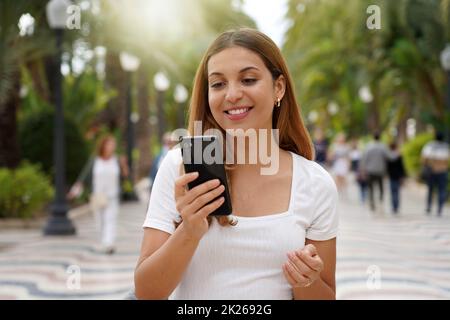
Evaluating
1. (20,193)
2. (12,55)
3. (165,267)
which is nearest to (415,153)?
(20,193)

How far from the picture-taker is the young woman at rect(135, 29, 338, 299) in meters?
1.76

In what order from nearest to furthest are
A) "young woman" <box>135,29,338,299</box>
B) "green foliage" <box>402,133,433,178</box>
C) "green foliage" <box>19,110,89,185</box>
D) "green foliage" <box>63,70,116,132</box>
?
"young woman" <box>135,29,338,299</box> → "green foliage" <box>19,110,89,185</box> → "green foliage" <box>63,70,116,132</box> → "green foliage" <box>402,133,433,178</box>

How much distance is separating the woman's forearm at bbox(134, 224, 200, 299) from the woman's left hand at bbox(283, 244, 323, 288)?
0.79 feet

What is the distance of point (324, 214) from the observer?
6.14ft

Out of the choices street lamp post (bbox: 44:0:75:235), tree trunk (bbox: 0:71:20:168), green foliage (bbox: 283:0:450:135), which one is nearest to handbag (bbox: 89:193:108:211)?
street lamp post (bbox: 44:0:75:235)

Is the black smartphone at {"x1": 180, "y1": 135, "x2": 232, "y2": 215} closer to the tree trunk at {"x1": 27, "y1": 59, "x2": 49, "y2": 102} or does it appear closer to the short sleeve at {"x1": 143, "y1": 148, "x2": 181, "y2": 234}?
the short sleeve at {"x1": 143, "y1": 148, "x2": 181, "y2": 234}

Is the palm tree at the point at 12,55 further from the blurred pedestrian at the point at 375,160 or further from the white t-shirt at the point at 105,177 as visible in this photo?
the blurred pedestrian at the point at 375,160

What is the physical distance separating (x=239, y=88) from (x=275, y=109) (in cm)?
25

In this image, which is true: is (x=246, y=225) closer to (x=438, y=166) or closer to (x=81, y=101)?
(x=438, y=166)

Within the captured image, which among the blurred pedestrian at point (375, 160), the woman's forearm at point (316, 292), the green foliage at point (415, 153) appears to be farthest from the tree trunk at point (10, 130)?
the green foliage at point (415, 153)

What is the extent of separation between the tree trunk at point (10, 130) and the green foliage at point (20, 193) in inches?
37.9

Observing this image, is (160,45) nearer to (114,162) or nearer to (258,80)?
(114,162)

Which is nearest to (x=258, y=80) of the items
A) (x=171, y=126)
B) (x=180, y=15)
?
(x=180, y=15)
